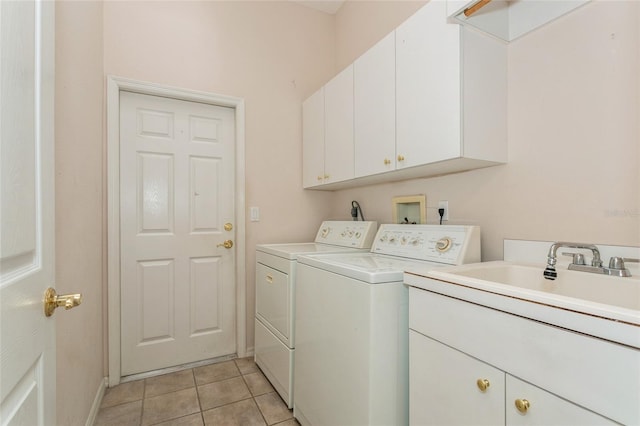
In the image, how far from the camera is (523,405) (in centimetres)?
78

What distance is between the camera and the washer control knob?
1488mm

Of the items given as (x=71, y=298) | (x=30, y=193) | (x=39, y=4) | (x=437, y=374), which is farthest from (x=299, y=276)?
(x=39, y=4)

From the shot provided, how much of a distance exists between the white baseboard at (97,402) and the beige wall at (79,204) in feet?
0.17

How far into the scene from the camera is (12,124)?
22.5 inches

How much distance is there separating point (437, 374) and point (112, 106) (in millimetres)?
2460

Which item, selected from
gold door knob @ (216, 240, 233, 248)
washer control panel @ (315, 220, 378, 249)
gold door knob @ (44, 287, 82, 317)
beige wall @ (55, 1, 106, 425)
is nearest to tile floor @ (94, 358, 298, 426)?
beige wall @ (55, 1, 106, 425)

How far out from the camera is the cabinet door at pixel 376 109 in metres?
1.67

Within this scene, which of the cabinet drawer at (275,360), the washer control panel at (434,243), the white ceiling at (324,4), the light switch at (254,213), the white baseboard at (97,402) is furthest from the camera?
the white ceiling at (324,4)

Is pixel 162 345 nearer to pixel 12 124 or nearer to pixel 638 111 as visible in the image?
pixel 12 124

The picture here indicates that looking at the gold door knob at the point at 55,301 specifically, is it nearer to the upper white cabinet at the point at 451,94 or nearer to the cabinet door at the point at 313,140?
the upper white cabinet at the point at 451,94

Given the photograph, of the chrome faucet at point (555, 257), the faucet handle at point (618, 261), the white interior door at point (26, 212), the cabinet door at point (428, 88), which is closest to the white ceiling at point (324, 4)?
the cabinet door at point (428, 88)

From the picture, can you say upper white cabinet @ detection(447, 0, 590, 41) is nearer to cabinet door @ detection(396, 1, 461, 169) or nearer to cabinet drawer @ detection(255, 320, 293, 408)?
cabinet door @ detection(396, 1, 461, 169)

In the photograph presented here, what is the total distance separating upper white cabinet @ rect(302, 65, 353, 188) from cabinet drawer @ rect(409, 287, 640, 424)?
1242 millimetres

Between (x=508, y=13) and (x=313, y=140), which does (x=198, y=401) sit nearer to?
(x=313, y=140)
